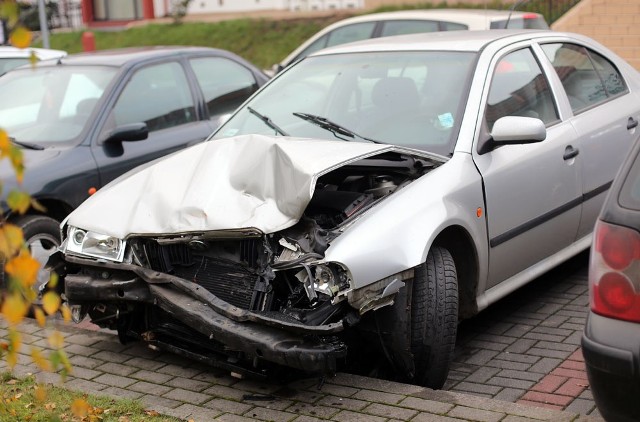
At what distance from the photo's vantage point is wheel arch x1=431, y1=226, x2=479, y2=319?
16.7ft

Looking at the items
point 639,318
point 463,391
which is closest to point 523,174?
point 463,391

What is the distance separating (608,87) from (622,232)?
371 centimetres

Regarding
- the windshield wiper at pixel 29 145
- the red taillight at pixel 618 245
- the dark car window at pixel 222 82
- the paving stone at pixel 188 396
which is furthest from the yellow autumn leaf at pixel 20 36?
the dark car window at pixel 222 82

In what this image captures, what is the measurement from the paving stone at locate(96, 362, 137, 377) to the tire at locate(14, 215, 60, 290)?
1300 millimetres

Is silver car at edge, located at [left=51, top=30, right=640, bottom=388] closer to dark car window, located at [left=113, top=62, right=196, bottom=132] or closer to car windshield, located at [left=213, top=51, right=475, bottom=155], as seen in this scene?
car windshield, located at [left=213, top=51, right=475, bottom=155]

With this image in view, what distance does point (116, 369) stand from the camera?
199 inches

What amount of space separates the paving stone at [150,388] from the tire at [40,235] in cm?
168

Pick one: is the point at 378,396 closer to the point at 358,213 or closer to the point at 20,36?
the point at 358,213

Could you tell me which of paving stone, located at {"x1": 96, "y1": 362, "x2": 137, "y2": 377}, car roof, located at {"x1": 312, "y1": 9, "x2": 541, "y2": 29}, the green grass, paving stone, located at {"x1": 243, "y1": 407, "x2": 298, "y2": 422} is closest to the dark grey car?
paving stone, located at {"x1": 96, "y1": 362, "x2": 137, "y2": 377}

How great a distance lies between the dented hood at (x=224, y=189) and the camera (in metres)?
4.63

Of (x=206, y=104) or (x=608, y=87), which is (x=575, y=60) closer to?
(x=608, y=87)

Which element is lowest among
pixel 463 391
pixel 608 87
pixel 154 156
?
pixel 463 391

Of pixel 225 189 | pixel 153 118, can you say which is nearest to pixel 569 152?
pixel 225 189

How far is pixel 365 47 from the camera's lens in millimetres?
6289
